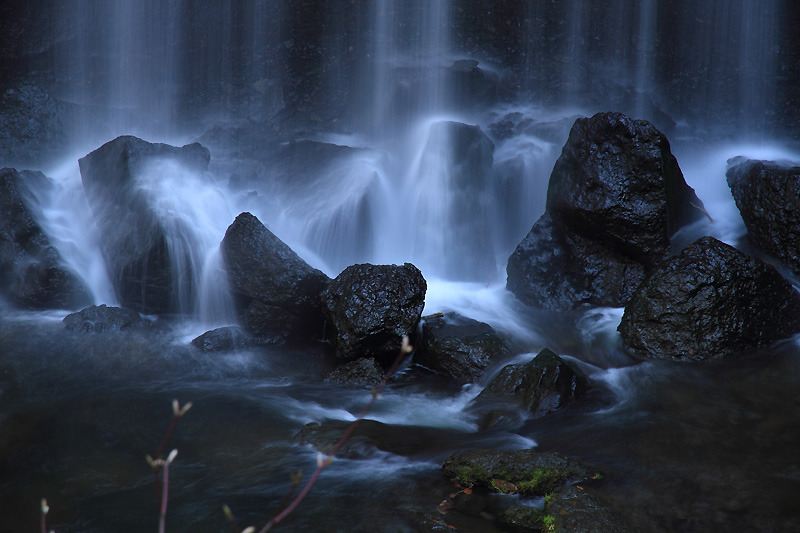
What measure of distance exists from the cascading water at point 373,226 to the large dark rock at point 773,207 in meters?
0.85

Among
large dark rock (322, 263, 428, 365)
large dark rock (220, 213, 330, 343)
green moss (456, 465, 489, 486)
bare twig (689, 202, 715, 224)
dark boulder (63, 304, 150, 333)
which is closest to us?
green moss (456, 465, 489, 486)

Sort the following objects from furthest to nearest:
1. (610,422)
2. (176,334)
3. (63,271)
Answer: (63,271)
(176,334)
(610,422)

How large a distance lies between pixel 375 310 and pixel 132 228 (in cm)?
481

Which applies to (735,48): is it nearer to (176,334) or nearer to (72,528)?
(176,334)

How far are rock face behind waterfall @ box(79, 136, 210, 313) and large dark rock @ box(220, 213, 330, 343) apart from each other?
4.73 ft

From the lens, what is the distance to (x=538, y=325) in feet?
27.3

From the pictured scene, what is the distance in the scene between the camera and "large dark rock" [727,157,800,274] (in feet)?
24.3

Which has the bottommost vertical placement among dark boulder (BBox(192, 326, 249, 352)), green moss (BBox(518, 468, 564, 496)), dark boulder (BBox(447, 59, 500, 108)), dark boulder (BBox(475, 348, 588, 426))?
green moss (BBox(518, 468, 564, 496))

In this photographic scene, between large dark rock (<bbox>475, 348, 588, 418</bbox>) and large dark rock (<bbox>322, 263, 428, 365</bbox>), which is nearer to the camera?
large dark rock (<bbox>475, 348, 588, 418</bbox>)

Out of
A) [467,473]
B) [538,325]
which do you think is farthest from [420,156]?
[467,473]

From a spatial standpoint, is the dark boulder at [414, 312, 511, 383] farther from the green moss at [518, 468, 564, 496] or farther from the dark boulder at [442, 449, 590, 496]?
the green moss at [518, 468, 564, 496]

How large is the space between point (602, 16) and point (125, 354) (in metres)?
14.8

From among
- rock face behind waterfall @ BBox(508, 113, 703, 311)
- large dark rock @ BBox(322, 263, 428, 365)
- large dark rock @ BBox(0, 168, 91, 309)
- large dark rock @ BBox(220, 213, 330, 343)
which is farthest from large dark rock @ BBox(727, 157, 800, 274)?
large dark rock @ BBox(0, 168, 91, 309)

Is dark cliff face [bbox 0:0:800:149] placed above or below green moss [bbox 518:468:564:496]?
above
